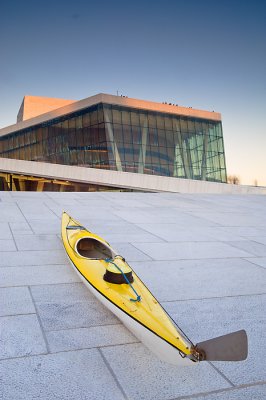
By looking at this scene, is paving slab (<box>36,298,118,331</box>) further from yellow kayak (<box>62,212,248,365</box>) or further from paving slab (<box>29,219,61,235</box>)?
paving slab (<box>29,219,61,235</box>)

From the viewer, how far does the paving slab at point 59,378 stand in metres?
2.84

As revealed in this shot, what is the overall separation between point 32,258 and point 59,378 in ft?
11.5

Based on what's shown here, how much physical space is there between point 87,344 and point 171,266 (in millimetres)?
2919

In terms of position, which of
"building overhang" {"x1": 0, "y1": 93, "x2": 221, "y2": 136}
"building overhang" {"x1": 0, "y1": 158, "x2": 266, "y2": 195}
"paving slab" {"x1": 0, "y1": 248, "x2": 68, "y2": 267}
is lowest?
"paving slab" {"x1": 0, "y1": 248, "x2": 68, "y2": 267}

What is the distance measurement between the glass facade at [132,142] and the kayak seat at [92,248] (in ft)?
118

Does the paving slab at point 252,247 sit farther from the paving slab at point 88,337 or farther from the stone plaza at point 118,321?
the paving slab at point 88,337

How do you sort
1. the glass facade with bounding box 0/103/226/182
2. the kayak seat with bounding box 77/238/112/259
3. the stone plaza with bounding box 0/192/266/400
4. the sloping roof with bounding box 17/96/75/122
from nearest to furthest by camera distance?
the stone plaza with bounding box 0/192/266/400
the kayak seat with bounding box 77/238/112/259
the glass facade with bounding box 0/103/226/182
the sloping roof with bounding box 17/96/75/122

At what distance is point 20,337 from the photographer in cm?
366

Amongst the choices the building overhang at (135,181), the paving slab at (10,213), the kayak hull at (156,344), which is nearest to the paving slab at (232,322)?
the kayak hull at (156,344)

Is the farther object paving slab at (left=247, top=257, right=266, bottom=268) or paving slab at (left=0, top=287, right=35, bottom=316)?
paving slab at (left=247, top=257, right=266, bottom=268)

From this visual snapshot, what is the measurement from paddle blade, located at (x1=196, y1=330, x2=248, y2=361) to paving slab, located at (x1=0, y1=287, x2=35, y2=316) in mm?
2369

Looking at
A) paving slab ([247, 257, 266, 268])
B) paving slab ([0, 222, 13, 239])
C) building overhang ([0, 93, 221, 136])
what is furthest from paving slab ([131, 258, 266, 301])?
building overhang ([0, 93, 221, 136])

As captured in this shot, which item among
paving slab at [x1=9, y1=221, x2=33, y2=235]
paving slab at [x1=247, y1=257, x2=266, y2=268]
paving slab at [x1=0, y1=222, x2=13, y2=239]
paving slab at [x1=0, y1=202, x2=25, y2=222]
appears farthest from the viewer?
paving slab at [x1=0, y1=202, x2=25, y2=222]

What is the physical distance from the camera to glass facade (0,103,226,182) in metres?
42.4
